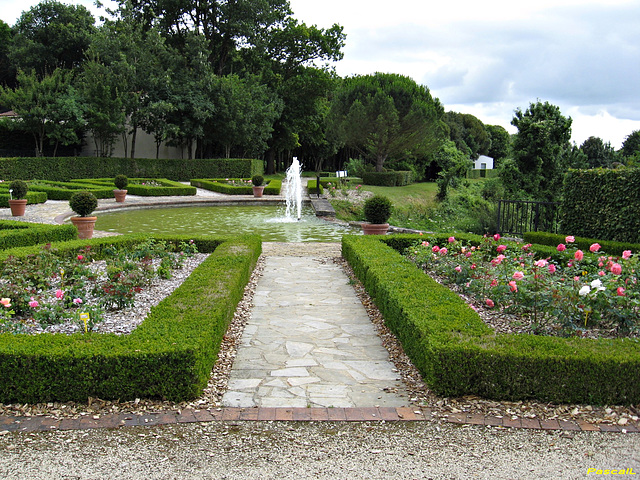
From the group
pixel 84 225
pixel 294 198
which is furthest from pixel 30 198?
pixel 294 198

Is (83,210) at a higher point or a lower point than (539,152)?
lower

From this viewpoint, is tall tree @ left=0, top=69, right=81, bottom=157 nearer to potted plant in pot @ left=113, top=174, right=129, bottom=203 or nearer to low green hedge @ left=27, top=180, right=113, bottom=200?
low green hedge @ left=27, top=180, right=113, bottom=200

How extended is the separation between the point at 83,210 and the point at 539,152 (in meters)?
13.7

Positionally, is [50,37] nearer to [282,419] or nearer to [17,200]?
[17,200]

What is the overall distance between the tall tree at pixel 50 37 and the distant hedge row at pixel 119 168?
10.8 meters

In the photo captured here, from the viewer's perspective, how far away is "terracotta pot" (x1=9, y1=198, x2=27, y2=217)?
14.3 metres

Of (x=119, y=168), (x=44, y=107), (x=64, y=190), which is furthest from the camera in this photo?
(x=119, y=168)

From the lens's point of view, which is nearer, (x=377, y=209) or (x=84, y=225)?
(x=84, y=225)

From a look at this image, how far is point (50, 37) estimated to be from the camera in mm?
35906

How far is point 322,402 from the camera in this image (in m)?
3.71

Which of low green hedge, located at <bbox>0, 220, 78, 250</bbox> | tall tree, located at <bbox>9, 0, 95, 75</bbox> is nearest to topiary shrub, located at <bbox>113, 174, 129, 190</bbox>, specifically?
low green hedge, located at <bbox>0, 220, 78, 250</bbox>

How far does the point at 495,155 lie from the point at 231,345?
82.1m

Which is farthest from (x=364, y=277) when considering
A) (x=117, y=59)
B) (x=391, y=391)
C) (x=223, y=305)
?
(x=117, y=59)

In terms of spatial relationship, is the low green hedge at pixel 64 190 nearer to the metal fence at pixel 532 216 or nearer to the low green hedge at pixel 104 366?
the metal fence at pixel 532 216
